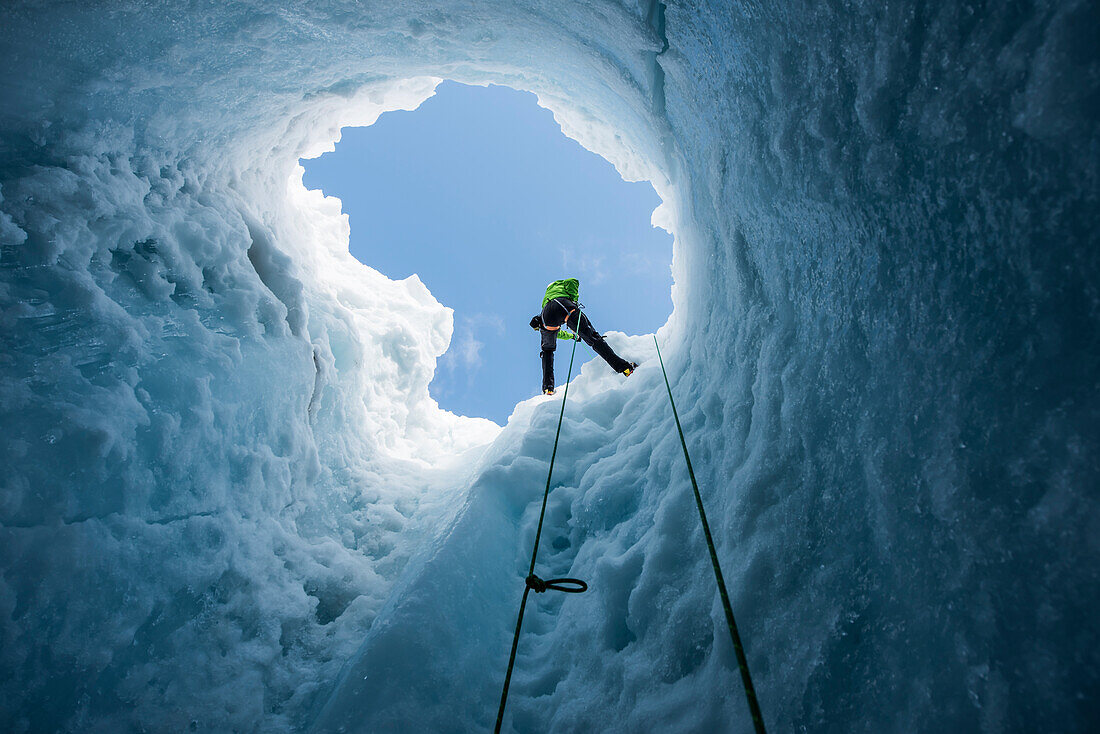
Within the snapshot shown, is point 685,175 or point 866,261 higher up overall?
point 685,175

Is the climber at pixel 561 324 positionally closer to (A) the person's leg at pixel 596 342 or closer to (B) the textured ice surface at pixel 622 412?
(A) the person's leg at pixel 596 342

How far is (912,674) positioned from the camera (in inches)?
55.2

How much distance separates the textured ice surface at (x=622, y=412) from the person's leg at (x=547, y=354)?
2.20 metres

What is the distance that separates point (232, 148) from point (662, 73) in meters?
3.81

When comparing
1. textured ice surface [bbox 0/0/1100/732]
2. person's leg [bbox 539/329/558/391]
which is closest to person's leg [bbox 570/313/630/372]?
person's leg [bbox 539/329/558/391]

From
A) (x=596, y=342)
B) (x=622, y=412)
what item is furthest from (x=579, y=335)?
(x=622, y=412)

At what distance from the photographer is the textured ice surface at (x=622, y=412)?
1.20m

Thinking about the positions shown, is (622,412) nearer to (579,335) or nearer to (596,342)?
(596,342)

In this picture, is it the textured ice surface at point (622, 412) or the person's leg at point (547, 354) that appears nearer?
the textured ice surface at point (622, 412)

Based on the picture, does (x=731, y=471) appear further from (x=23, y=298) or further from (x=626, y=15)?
(x=23, y=298)

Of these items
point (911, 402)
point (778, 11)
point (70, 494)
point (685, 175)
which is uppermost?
point (685, 175)

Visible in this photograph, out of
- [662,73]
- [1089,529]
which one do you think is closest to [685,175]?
[662,73]

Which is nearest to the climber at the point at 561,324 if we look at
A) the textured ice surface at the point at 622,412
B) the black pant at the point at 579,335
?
the black pant at the point at 579,335

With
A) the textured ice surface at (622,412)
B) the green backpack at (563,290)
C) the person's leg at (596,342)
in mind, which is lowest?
the textured ice surface at (622,412)
